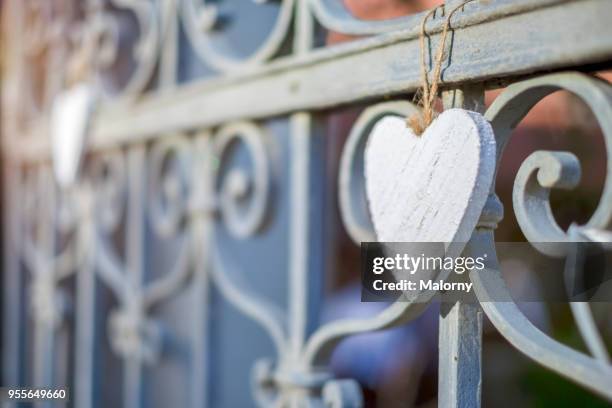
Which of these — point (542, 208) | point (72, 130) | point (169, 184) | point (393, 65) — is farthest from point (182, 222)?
point (542, 208)

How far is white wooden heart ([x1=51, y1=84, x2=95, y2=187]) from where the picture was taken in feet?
3.76

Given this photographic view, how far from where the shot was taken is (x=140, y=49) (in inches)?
40.5

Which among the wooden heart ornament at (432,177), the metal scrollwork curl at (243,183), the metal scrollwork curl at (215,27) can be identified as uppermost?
the metal scrollwork curl at (215,27)

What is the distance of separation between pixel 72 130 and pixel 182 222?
0.33 meters

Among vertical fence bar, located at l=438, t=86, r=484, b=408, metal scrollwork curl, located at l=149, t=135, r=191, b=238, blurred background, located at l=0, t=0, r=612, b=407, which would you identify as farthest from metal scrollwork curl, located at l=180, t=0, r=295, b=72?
vertical fence bar, located at l=438, t=86, r=484, b=408

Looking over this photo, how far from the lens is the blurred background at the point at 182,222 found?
88 centimetres

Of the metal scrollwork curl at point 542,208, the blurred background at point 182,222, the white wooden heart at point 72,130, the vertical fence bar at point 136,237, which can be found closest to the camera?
the metal scrollwork curl at point 542,208

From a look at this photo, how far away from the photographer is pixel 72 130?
1151mm

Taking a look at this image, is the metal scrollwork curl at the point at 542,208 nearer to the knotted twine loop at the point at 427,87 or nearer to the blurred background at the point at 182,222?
the knotted twine loop at the point at 427,87

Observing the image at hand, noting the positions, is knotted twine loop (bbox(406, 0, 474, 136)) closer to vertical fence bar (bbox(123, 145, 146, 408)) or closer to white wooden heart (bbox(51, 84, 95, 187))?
vertical fence bar (bbox(123, 145, 146, 408))

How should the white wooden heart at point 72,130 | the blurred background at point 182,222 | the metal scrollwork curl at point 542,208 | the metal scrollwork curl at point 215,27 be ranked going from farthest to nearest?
the white wooden heart at point 72,130
the blurred background at point 182,222
the metal scrollwork curl at point 215,27
the metal scrollwork curl at point 542,208

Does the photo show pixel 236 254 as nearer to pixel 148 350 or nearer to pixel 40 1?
pixel 148 350

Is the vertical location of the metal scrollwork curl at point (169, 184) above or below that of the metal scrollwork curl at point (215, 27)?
below

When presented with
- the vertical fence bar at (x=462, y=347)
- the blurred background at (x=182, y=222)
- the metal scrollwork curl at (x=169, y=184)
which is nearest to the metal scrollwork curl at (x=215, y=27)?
the blurred background at (x=182, y=222)
